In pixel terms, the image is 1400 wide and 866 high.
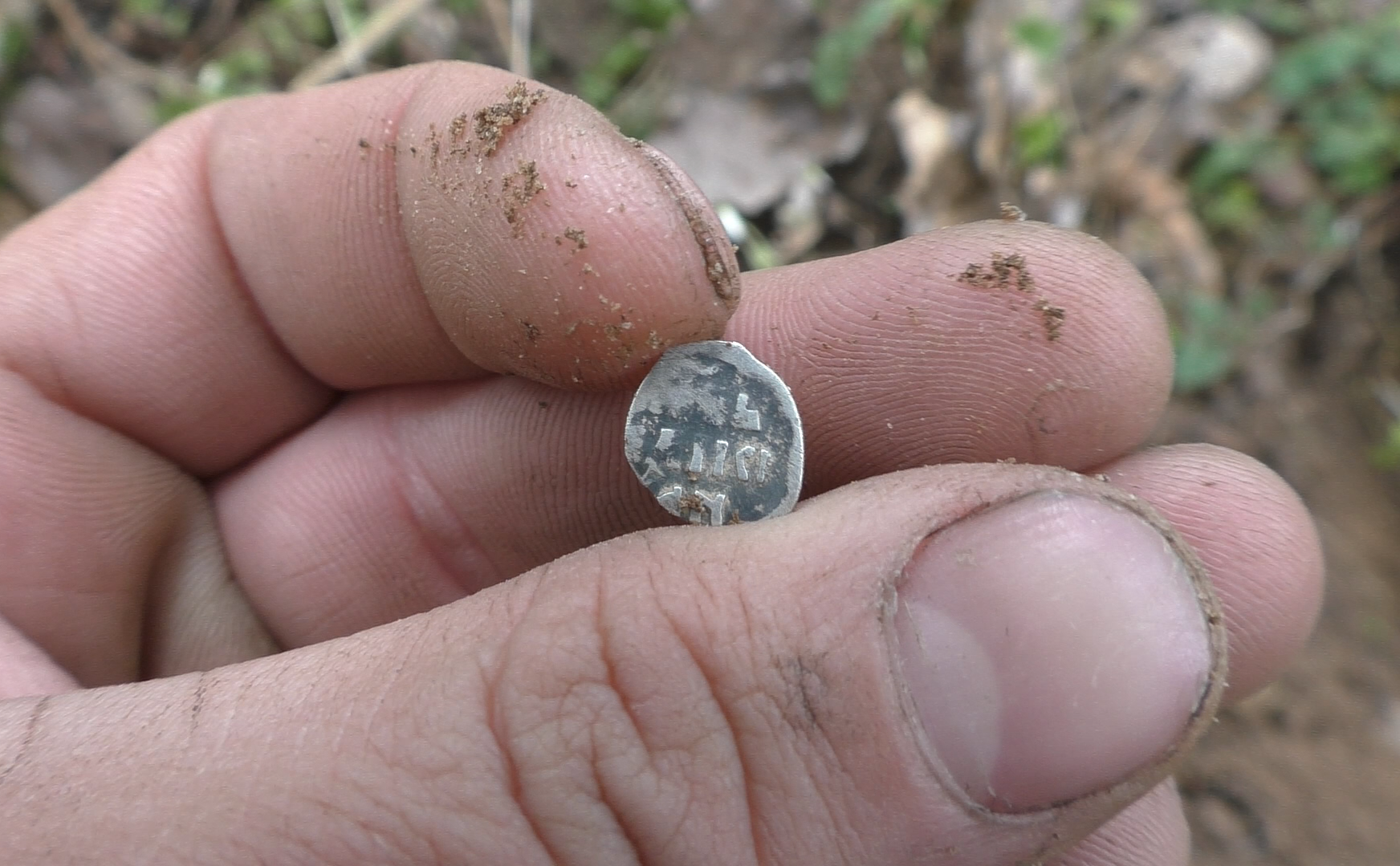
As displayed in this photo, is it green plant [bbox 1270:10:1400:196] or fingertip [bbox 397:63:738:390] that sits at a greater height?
fingertip [bbox 397:63:738:390]

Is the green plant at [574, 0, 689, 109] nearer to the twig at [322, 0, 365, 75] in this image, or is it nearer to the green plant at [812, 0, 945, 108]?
the green plant at [812, 0, 945, 108]

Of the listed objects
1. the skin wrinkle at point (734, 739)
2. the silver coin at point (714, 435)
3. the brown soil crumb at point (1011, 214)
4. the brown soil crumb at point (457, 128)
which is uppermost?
the brown soil crumb at point (457, 128)

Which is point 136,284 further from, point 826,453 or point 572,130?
point 826,453

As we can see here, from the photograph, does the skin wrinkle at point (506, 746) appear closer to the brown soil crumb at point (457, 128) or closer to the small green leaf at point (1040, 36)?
the brown soil crumb at point (457, 128)

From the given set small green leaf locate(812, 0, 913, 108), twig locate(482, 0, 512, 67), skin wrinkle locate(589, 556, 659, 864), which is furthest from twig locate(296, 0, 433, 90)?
skin wrinkle locate(589, 556, 659, 864)

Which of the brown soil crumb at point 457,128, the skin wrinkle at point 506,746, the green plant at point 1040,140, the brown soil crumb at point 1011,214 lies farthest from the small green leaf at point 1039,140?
the skin wrinkle at point 506,746

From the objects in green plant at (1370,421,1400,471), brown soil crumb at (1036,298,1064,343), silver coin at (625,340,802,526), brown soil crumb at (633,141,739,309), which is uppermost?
brown soil crumb at (633,141,739,309)

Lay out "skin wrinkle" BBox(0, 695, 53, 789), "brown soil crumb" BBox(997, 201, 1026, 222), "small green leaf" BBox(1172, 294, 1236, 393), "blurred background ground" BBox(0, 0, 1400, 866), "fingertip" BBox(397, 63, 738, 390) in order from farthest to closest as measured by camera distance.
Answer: "blurred background ground" BBox(0, 0, 1400, 866)
"small green leaf" BBox(1172, 294, 1236, 393)
"brown soil crumb" BBox(997, 201, 1026, 222)
"fingertip" BBox(397, 63, 738, 390)
"skin wrinkle" BBox(0, 695, 53, 789)
